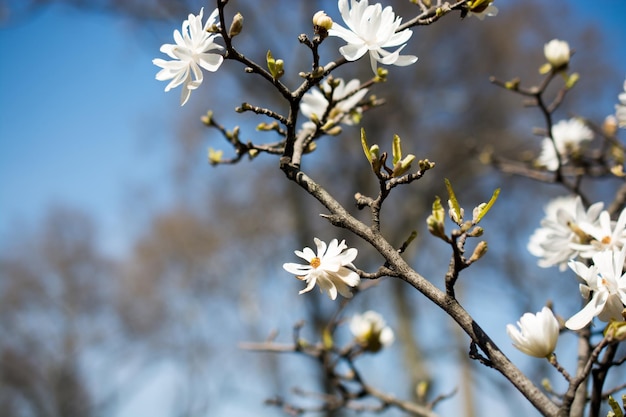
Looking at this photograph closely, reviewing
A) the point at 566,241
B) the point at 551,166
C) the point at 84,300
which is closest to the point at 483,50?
the point at 551,166

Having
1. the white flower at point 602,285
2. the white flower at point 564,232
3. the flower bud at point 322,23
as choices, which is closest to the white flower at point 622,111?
the white flower at point 564,232

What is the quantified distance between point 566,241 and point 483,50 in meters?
5.33

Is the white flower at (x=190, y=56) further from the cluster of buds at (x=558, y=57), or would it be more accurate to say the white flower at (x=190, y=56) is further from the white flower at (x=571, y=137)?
the white flower at (x=571, y=137)

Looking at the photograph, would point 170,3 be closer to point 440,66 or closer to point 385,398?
point 440,66

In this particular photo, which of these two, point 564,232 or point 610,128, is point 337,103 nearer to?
point 564,232

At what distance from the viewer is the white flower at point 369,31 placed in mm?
458

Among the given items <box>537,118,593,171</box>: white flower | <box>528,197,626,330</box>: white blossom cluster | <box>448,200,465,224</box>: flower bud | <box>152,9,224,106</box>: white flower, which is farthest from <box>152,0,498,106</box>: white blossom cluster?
<box>537,118,593,171</box>: white flower

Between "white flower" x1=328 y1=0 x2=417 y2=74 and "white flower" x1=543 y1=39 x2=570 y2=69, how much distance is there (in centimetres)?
47

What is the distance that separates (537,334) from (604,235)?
201 millimetres

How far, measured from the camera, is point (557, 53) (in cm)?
81

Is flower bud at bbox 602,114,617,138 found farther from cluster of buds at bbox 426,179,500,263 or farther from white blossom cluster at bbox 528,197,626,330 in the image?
cluster of buds at bbox 426,179,500,263

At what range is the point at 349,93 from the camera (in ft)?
2.17

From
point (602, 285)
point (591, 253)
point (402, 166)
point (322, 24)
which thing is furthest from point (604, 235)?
point (322, 24)

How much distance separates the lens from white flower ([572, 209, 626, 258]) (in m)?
0.52
